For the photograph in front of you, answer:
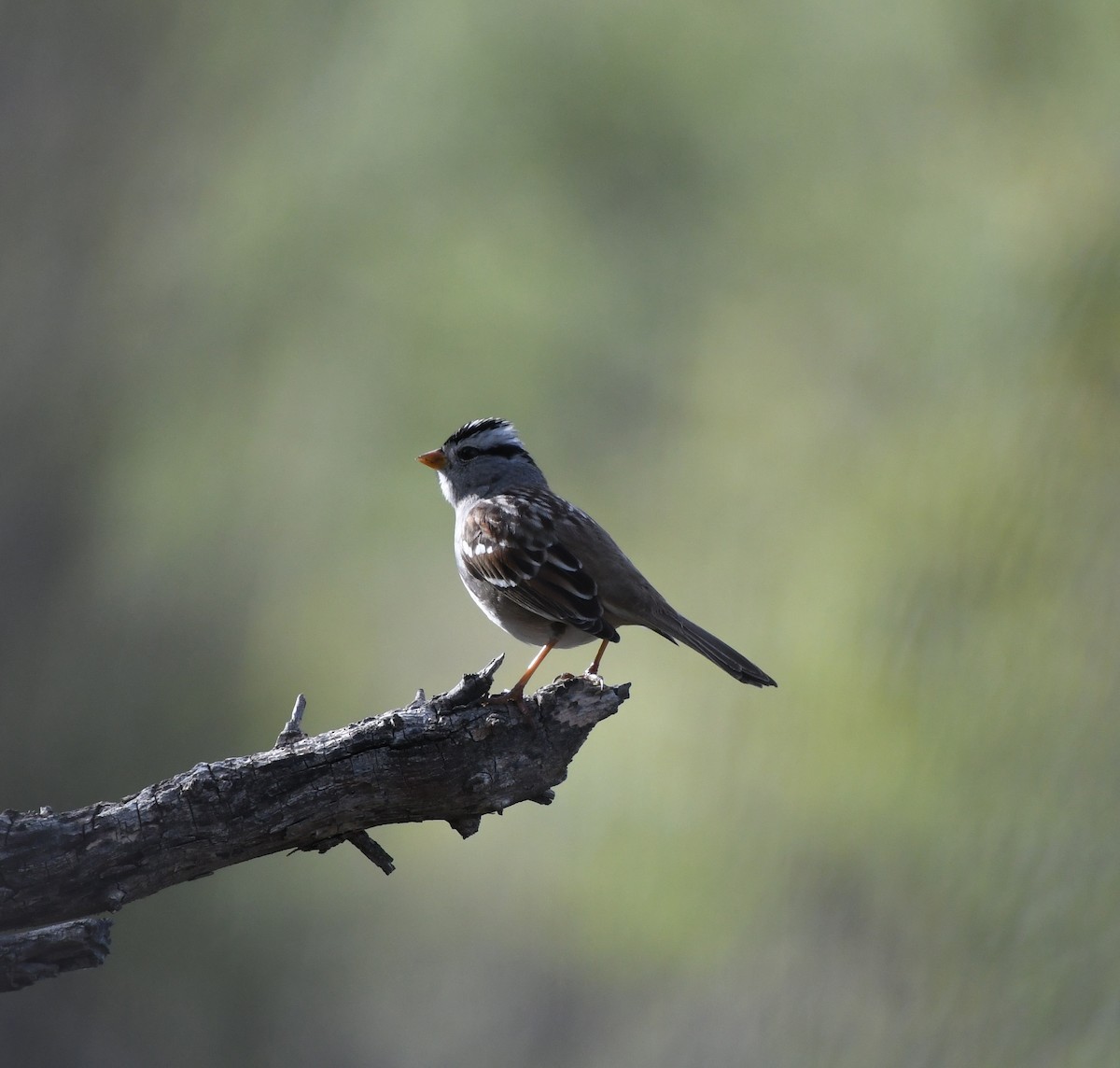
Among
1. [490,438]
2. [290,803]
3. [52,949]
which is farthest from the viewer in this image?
[490,438]

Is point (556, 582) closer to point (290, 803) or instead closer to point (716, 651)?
point (716, 651)

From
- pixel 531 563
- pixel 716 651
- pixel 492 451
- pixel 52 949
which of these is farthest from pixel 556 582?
pixel 52 949

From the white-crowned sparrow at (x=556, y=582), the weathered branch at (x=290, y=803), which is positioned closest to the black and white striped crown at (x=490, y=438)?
the white-crowned sparrow at (x=556, y=582)

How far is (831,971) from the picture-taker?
5430 millimetres

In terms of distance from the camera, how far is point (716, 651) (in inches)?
125

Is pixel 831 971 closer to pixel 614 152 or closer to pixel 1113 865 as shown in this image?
pixel 1113 865

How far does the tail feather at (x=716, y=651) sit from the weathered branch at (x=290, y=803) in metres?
0.75

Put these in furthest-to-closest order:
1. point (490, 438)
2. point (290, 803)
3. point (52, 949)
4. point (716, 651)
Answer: point (490, 438) < point (716, 651) < point (290, 803) < point (52, 949)

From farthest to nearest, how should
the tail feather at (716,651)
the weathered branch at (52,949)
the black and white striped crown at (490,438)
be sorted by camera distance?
the black and white striped crown at (490,438) → the tail feather at (716,651) → the weathered branch at (52,949)

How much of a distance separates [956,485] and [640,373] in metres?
2.17

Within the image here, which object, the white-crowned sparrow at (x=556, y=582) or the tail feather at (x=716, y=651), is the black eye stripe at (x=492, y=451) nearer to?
the white-crowned sparrow at (x=556, y=582)

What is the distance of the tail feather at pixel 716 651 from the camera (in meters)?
3.12

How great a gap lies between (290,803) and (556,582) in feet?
3.69

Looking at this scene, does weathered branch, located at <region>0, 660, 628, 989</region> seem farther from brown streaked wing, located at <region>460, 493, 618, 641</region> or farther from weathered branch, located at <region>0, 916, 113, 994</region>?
brown streaked wing, located at <region>460, 493, 618, 641</region>
